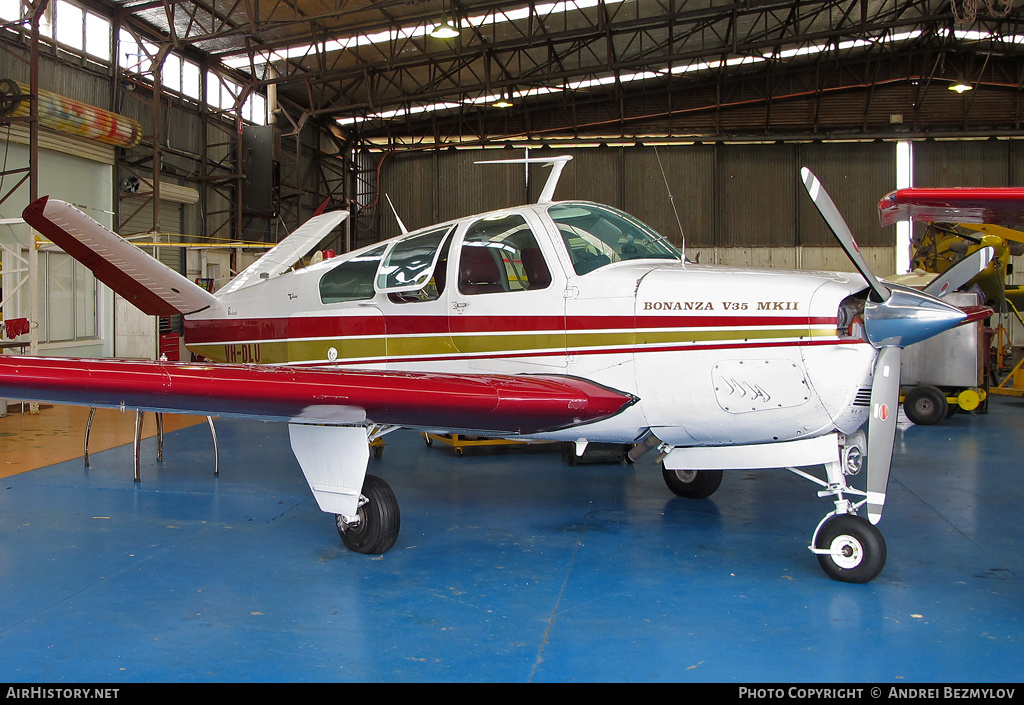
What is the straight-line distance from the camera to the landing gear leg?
410cm

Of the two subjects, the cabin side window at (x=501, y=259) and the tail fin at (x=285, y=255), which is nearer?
the cabin side window at (x=501, y=259)

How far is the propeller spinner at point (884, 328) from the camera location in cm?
385

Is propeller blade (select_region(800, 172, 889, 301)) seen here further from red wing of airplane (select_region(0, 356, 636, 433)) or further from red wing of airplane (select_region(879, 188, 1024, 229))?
red wing of airplane (select_region(879, 188, 1024, 229))

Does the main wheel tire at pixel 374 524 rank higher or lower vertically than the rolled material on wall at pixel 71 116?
lower

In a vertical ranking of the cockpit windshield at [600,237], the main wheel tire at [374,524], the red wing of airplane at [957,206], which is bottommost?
the main wheel tire at [374,524]

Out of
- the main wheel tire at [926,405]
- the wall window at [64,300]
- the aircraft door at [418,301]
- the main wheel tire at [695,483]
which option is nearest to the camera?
the aircraft door at [418,301]

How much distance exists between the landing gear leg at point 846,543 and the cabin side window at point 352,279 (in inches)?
135

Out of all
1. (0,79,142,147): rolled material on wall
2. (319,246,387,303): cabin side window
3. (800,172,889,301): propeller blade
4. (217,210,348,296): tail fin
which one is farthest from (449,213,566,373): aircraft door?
(0,79,142,147): rolled material on wall

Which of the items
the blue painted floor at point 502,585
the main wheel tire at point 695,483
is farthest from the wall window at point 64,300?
the main wheel tire at point 695,483

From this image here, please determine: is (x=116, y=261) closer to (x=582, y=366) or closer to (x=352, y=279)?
(x=352, y=279)

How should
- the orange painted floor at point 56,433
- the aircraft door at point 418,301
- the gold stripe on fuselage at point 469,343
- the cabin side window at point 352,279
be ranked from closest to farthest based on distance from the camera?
the gold stripe on fuselage at point 469,343
the aircraft door at point 418,301
the cabin side window at point 352,279
the orange painted floor at point 56,433

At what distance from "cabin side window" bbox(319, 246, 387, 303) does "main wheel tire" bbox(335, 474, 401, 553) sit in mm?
1630

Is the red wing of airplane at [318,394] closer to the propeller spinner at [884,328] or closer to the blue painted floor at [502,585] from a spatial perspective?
the blue painted floor at [502,585]
